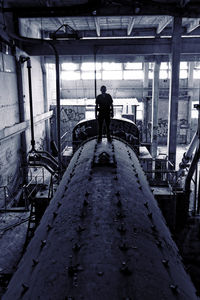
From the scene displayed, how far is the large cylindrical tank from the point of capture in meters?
2.52

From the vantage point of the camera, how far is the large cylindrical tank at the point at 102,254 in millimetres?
2521

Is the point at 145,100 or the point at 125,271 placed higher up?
the point at 145,100

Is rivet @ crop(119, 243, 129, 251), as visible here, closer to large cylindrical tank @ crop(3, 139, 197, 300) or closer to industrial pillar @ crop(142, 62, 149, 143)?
large cylindrical tank @ crop(3, 139, 197, 300)

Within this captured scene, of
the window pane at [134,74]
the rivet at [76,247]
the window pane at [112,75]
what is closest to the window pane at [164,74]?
the window pane at [134,74]

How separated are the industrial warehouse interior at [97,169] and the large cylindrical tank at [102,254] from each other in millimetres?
14

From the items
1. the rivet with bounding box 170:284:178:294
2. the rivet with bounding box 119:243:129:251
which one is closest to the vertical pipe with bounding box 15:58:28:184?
the rivet with bounding box 119:243:129:251

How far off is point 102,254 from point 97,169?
2.80 metres

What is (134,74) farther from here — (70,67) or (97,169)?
(97,169)

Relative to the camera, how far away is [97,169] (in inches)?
221

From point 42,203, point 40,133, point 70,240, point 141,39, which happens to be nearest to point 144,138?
point 40,133

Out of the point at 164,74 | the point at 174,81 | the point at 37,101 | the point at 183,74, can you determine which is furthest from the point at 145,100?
the point at 174,81

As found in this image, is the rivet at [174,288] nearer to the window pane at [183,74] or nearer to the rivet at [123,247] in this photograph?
the rivet at [123,247]

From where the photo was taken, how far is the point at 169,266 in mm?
3043

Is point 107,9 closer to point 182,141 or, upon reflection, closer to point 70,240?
point 70,240
